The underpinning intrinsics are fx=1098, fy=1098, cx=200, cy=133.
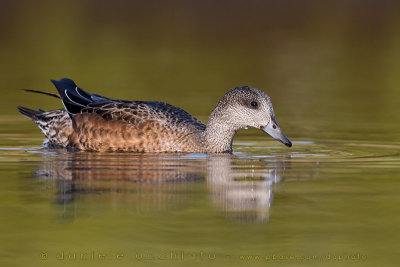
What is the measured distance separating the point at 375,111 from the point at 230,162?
4.50 m

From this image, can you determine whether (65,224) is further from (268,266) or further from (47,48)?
(47,48)

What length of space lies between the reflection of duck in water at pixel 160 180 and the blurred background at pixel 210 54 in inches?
129

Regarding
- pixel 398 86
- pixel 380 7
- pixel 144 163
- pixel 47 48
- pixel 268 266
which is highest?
pixel 380 7

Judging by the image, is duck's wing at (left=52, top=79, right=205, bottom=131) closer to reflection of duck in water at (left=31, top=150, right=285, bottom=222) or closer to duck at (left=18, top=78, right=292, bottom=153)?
duck at (left=18, top=78, right=292, bottom=153)

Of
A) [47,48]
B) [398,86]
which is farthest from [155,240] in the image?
[47,48]

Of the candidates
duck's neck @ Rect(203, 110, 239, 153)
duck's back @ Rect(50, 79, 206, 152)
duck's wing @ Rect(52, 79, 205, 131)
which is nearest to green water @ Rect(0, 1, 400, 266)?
duck's neck @ Rect(203, 110, 239, 153)

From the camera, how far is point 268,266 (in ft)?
20.2

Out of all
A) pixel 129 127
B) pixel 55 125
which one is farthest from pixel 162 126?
pixel 55 125

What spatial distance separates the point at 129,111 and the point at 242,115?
3.71ft

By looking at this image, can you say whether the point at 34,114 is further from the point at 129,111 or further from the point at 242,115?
the point at 242,115

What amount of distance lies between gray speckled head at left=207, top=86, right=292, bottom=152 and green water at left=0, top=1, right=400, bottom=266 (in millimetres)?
270

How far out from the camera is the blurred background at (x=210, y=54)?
1548 centimetres

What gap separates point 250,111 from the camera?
10555 mm

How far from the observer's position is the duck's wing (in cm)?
1075
